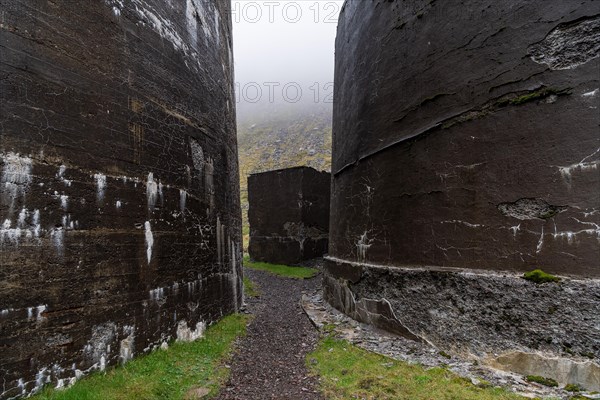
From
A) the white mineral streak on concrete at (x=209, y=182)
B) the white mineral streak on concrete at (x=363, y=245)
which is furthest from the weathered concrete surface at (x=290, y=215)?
the white mineral streak on concrete at (x=209, y=182)

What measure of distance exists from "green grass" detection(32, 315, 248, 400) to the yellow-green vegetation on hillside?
26.7m

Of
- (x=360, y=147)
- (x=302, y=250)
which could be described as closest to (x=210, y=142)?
(x=360, y=147)

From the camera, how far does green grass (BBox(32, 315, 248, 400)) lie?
409cm

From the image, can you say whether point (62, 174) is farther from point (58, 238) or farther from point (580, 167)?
point (580, 167)

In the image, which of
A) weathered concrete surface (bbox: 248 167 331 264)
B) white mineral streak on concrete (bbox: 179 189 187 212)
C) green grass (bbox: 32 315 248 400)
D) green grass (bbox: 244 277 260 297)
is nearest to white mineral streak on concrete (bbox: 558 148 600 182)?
green grass (bbox: 32 315 248 400)

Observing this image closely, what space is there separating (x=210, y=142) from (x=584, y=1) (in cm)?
660

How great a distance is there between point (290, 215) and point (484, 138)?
13962 millimetres

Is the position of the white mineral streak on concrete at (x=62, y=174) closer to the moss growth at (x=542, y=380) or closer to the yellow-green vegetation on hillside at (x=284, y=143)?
the moss growth at (x=542, y=380)

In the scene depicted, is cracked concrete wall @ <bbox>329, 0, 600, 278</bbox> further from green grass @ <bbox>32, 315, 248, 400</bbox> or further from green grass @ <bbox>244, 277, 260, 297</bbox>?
green grass @ <bbox>244, 277, 260, 297</bbox>

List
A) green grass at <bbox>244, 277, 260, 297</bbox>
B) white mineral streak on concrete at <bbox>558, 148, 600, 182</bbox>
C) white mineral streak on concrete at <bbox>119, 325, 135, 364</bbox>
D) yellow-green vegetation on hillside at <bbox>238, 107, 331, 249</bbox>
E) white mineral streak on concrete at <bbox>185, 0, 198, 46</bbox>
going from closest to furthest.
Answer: white mineral streak on concrete at <bbox>558, 148, 600, 182</bbox> → white mineral streak on concrete at <bbox>119, 325, 135, 364</bbox> → white mineral streak on concrete at <bbox>185, 0, 198, 46</bbox> → green grass at <bbox>244, 277, 260, 297</bbox> → yellow-green vegetation on hillside at <bbox>238, 107, 331, 249</bbox>

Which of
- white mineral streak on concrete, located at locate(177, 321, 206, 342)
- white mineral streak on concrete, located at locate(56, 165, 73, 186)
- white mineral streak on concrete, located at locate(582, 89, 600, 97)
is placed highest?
white mineral streak on concrete, located at locate(582, 89, 600, 97)

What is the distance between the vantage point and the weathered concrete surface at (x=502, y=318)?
14.3 feet

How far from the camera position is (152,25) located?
20.1ft

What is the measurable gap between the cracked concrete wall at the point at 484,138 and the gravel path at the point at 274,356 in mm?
2215
